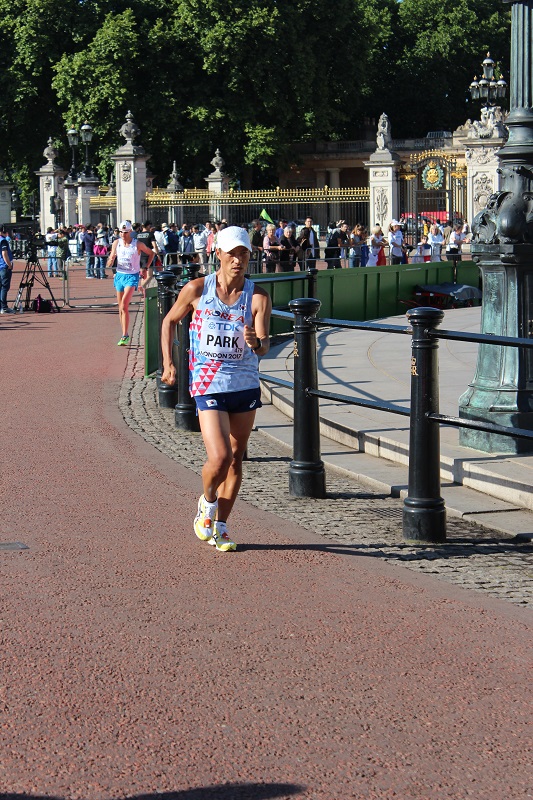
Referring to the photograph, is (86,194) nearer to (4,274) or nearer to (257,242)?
(257,242)

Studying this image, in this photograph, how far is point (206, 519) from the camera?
21.7ft

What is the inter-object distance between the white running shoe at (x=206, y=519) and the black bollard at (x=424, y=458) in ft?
3.39

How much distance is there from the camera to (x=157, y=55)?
5884 centimetres

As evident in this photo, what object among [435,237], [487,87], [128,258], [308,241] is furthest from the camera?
[487,87]

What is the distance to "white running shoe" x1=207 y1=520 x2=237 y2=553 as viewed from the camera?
646 cm

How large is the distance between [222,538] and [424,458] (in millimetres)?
1151

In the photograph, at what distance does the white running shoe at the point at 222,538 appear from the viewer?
21.2ft

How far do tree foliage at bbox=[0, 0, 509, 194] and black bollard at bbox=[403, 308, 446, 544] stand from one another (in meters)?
53.2

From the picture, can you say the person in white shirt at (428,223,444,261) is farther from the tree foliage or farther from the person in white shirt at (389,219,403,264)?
the tree foliage

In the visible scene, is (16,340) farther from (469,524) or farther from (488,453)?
(469,524)

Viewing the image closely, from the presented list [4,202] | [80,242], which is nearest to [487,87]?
[80,242]

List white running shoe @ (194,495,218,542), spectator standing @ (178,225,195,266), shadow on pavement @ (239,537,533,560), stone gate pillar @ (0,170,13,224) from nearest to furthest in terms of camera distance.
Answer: shadow on pavement @ (239,537,533,560) < white running shoe @ (194,495,218,542) < spectator standing @ (178,225,195,266) < stone gate pillar @ (0,170,13,224)

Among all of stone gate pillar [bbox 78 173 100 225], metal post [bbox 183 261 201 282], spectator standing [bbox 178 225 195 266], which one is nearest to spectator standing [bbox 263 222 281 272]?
spectator standing [bbox 178 225 195 266]

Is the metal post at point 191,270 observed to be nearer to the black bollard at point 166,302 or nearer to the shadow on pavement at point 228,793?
the black bollard at point 166,302
